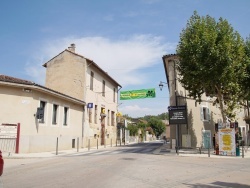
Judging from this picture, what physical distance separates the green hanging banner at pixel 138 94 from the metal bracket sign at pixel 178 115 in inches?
325

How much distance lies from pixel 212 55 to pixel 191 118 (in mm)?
10544

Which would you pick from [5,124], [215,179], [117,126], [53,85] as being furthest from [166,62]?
[215,179]

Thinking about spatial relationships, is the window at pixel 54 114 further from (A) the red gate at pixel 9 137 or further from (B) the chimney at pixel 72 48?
(B) the chimney at pixel 72 48

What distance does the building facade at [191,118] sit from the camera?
93.7 feet

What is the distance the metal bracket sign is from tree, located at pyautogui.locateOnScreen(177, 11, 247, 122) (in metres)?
2.49

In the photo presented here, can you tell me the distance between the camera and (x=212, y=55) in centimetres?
2022

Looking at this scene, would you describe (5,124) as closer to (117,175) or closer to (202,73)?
(117,175)

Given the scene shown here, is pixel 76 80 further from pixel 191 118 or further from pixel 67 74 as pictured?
pixel 191 118

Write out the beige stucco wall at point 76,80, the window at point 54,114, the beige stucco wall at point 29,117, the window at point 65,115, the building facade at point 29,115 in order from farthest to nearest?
the beige stucco wall at point 76,80
the window at point 65,115
the window at point 54,114
the beige stucco wall at point 29,117
the building facade at point 29,115

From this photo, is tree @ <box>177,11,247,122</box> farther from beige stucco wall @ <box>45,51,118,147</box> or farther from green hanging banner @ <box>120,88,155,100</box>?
beige stucco wall @ <box>45,51,118,147</box>

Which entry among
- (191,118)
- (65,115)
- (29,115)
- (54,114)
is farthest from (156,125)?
(29,115)

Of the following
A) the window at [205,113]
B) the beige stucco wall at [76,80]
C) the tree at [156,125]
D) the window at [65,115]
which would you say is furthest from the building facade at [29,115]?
the tree at [156,125]

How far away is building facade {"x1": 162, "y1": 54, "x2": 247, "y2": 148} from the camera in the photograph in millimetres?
28562

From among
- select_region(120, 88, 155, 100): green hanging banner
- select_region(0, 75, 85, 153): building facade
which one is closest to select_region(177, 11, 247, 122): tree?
select_region(120, 88, 155, 100): green hanging banner
